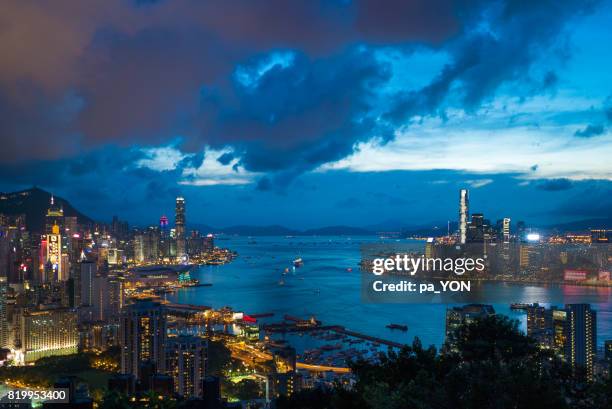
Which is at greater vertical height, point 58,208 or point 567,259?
point 58,208

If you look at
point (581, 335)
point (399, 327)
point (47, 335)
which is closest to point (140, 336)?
point (47, 335)

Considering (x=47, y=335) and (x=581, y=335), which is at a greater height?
(x=581, y=335)

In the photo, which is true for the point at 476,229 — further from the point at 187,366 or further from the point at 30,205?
the point at 30,205

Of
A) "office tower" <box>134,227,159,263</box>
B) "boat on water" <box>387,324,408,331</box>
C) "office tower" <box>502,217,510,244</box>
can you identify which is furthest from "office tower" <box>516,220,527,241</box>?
"office tower" <box>134,227,159,263</box>

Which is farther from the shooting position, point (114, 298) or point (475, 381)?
point (114, 298)

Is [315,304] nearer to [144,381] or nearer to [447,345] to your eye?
[144,381]

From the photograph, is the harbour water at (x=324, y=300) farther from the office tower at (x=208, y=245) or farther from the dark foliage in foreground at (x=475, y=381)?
the office tower at (x=208, y=245)

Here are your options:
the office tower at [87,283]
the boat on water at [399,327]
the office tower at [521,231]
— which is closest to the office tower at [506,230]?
the office tower at [521,231]

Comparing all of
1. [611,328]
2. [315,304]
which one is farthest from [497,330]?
[315,304]
